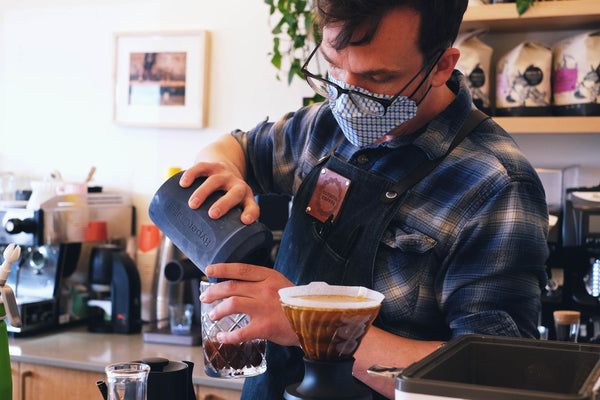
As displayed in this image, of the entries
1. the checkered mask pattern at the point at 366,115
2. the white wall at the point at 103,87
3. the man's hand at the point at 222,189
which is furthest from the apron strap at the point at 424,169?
the white wall at the point at 103,87

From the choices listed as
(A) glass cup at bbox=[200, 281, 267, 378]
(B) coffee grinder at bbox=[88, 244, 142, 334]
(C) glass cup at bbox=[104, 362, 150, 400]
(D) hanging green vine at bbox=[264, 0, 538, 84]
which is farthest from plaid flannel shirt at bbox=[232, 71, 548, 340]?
(B) coffee grinder at bbox=[88, 244, 142, 334]

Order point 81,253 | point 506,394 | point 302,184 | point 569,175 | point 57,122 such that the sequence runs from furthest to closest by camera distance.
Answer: point 57,122 → point 81,253 → point 569,175 → point 302,184 → point 506,394

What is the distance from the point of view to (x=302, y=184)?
60.5 inches

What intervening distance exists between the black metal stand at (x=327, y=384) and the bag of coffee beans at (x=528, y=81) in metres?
1.56

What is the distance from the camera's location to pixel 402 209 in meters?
1.33

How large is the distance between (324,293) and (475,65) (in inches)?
59.8

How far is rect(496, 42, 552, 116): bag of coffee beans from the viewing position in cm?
218

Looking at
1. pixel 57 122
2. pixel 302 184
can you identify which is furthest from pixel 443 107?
pixel 57 122

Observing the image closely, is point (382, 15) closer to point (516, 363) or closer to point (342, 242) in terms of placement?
point (342, 242)

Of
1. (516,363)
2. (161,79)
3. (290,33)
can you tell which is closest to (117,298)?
(161,79)

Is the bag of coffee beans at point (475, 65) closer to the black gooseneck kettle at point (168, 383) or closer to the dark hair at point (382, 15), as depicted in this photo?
the dark hair at point (382, 15)

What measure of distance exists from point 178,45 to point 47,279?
106 cm

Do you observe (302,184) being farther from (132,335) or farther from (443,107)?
(132,335)

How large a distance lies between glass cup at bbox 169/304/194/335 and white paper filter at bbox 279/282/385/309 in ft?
5.04
